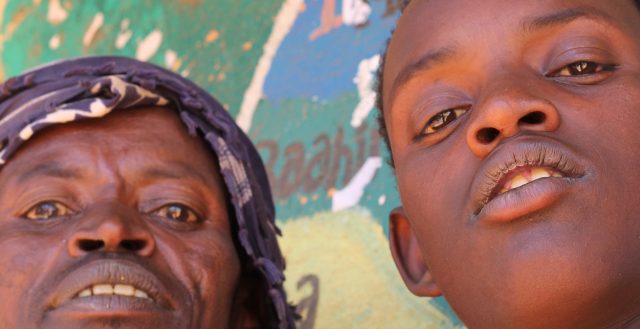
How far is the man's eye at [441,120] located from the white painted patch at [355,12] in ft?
3.27

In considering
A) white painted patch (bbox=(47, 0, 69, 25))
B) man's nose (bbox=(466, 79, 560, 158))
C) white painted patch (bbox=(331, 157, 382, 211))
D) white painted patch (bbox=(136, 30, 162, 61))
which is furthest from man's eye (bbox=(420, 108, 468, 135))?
white painted patch (bbox=(47, 0, 69, 25))

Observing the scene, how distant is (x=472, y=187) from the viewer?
61.9 inches

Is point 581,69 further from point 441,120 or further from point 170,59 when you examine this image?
point 170,59

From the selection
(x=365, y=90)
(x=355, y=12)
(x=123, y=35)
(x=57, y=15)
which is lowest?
(x=365, y=90)

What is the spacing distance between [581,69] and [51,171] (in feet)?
3.30

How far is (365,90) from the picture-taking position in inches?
106

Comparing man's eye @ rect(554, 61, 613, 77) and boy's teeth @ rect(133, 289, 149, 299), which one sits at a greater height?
man's eye @ rect(554, 61, 613, 77)

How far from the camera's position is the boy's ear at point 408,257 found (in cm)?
196

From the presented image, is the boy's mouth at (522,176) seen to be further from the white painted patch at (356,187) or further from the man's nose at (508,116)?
the white painted patch at (356,187)

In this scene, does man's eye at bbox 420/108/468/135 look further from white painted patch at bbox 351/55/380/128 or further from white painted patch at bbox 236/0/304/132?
A: white painted patch at bbox 236/0/304/132

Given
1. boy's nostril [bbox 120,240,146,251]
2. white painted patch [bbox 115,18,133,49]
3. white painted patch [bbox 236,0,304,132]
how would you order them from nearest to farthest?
1. boy's nostril [bbox 120,240,146,251]
2. white painted patch [bbox 236,0,304,132]
3. white painted patch [bbox 115,18,133,49]

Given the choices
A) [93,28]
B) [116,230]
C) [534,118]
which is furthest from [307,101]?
[534,118]

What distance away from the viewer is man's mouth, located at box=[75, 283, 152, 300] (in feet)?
5.81

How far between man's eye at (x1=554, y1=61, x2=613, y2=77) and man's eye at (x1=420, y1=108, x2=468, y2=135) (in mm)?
184
